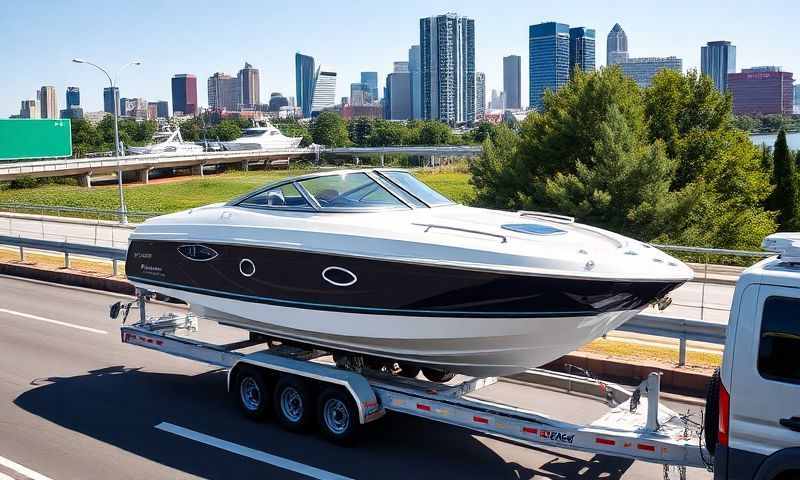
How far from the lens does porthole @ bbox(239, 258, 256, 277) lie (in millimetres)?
8891

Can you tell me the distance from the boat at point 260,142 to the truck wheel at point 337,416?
12331 centimetres

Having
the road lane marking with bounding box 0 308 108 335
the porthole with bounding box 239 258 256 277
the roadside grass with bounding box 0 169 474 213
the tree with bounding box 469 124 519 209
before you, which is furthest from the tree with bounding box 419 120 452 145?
the porthole with bounding box 239 258 256 277

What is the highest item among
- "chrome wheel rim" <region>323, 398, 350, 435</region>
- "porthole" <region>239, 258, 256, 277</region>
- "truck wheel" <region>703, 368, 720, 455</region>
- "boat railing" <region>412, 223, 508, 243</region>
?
"boat railing" <region>412, 223, 508, 243</region>

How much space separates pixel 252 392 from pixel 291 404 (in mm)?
579

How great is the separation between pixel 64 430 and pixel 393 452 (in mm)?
3536

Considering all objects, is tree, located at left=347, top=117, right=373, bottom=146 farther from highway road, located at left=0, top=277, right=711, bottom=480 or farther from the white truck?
the white truck

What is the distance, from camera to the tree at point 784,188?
132 feet

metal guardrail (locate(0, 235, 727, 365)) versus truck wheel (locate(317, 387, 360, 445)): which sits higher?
metal guardrail (locate(0, 235, 727, 365))

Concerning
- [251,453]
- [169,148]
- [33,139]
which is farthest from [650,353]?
[169,148]

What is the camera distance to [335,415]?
8.16 meters

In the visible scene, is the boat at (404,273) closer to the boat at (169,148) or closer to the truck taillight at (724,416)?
the truck taillight at (724,416)

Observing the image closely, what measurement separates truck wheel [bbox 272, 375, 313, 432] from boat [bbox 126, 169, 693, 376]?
0.51 m

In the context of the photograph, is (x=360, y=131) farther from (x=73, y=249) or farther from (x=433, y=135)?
(x=73, y=249)

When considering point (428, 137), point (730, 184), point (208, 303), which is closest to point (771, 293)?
point (208, 303)
